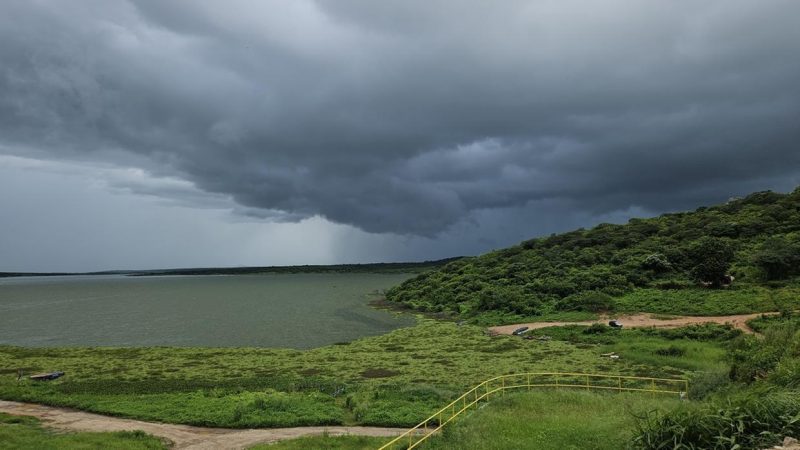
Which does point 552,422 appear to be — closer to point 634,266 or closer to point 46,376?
point 46,376

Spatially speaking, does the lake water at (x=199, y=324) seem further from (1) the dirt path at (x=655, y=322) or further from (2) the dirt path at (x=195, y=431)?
(2) the dirt path at (x=195, y=431)

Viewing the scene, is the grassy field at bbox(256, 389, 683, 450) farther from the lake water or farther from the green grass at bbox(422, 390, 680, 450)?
the lake water

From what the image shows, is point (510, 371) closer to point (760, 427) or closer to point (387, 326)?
point (760, 427)

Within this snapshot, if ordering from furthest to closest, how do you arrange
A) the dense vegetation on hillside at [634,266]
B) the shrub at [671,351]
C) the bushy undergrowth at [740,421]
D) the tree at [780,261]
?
the dense vegetation on hillside at [634,266], the tree at [780,261], the shrub at [671,351], the bushy undergrowth at [740,421]

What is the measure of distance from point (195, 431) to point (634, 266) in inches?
3273

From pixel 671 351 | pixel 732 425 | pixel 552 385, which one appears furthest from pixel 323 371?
pixel 732 425

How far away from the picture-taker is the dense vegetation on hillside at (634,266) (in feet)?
239

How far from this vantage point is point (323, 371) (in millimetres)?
44438

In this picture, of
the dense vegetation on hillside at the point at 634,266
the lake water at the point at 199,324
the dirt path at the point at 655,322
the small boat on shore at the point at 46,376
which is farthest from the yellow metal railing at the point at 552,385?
the dense vegetation on hillside at the point at 634,266

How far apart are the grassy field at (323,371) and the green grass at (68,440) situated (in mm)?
4170

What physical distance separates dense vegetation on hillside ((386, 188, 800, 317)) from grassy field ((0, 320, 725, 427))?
20887 mm

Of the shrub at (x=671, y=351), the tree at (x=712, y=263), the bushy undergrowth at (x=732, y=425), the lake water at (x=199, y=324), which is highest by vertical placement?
the tree at (x=712, y=263)

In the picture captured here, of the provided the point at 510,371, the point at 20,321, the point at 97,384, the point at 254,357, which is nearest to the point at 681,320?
the point at 510,371

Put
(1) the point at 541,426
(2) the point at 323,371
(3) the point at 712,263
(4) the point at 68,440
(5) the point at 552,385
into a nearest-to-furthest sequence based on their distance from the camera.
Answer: (1) the point at 541,426
(4) the point at 68,440
(5) the point at 552,385
(2) the point at 323,371
(3) the point at 712,263
